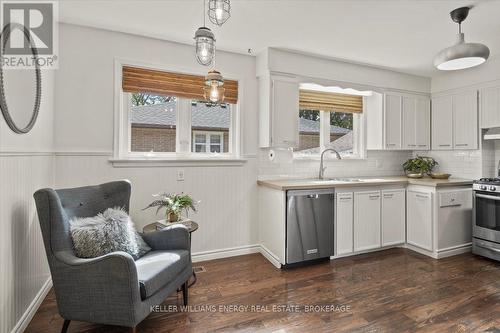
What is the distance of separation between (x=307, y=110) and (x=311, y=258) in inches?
79.9

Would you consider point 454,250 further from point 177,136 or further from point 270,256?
point 177,136

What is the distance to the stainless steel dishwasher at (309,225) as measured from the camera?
2.90 m

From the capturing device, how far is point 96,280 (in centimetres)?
163

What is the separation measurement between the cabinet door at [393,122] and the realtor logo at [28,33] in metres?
4.06

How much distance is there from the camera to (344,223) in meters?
3.18

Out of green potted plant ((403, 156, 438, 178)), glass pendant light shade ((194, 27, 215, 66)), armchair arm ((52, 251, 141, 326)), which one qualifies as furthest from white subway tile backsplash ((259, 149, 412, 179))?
armchair arm ((52, 251, 141, 326))

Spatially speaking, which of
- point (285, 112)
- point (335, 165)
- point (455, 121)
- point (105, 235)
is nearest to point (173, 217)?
point (105, 235)

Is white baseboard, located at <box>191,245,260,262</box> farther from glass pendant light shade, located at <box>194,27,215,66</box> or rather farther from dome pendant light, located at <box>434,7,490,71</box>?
dome pendant light, located at <box>434,7,490,71</box>

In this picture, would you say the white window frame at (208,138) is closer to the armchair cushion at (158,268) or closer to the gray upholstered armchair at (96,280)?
the armchair cushion at (158,268)

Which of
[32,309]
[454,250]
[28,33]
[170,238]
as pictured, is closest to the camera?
[28,33]

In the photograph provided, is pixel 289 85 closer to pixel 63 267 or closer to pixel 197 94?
pixel 197 94

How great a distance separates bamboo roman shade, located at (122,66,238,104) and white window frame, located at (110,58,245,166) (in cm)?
5

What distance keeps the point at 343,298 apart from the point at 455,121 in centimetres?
317

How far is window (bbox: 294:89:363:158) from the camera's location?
149 inches
